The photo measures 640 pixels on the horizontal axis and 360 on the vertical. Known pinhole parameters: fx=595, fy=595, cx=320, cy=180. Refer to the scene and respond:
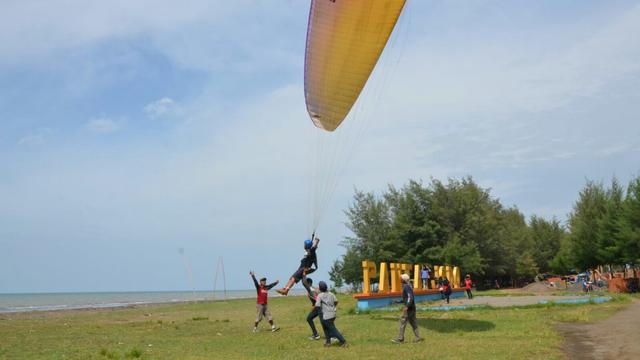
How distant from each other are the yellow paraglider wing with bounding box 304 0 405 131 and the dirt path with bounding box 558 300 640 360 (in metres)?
7.84

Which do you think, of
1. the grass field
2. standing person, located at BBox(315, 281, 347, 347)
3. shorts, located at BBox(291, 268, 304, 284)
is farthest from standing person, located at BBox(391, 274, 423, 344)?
shorts, located at BBox(291, 268, 304, 284)

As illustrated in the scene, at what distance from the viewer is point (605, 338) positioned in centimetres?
1385

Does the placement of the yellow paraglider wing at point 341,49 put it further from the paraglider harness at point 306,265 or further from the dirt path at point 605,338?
the dirt path at point 605,338

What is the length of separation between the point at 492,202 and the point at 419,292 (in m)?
37.5

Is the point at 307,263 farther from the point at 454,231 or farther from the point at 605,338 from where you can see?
the point at 454,231

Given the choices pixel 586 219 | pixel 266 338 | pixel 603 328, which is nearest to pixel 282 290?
pixel 266 338

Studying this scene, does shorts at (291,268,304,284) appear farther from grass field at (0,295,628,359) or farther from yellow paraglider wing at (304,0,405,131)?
yellow paraglider wing at (304,0,405,131)

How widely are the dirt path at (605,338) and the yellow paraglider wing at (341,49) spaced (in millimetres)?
7841

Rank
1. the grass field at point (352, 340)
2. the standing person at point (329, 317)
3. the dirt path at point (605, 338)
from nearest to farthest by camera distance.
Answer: the dirt path at point (605, 338) < the grass field at point (352, 340) < the standing person at point (329, 317)

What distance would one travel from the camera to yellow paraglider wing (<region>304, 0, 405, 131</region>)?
43.3ft

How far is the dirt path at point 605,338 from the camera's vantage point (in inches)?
452

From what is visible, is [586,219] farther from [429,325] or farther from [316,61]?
[316,61]

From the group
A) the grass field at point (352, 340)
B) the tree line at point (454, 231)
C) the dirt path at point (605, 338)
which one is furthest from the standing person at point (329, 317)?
the tree line at point (454, 231)

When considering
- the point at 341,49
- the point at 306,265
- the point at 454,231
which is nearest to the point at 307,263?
the point at 306,265
